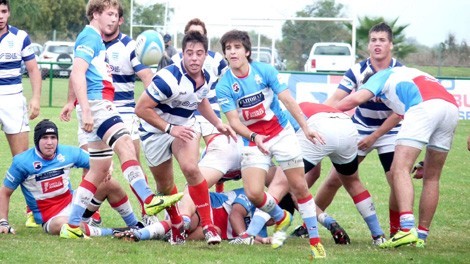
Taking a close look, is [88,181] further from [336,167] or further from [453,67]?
[453,67]

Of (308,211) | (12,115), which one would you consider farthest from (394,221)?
(12,115)

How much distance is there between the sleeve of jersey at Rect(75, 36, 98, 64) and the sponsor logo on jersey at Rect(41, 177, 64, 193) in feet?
4.33

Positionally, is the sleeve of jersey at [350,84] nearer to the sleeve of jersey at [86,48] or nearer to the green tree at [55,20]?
the sleeve of jersey at [86,48]

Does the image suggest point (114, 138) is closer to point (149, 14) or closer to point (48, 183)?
point (48, 183)

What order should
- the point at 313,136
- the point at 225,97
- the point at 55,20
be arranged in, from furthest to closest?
the point at 55,20
the point at 225,97
the point at 313,136

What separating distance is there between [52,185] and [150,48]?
1593 millimetres

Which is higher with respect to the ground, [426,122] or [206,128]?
[426,122]

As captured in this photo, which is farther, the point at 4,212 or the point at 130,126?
the point at 130,126

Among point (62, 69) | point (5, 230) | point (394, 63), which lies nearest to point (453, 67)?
point (62, 69)

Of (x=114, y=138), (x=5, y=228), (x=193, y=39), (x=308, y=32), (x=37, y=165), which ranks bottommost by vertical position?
(x=5, y=228)

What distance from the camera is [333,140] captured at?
8.21 meters

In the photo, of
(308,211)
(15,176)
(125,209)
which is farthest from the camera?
(125,209)

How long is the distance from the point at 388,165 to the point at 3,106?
12.6ft

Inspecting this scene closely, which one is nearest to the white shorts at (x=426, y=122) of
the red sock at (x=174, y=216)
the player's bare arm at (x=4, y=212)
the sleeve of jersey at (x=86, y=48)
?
the red sock at (x=174, y=216)
